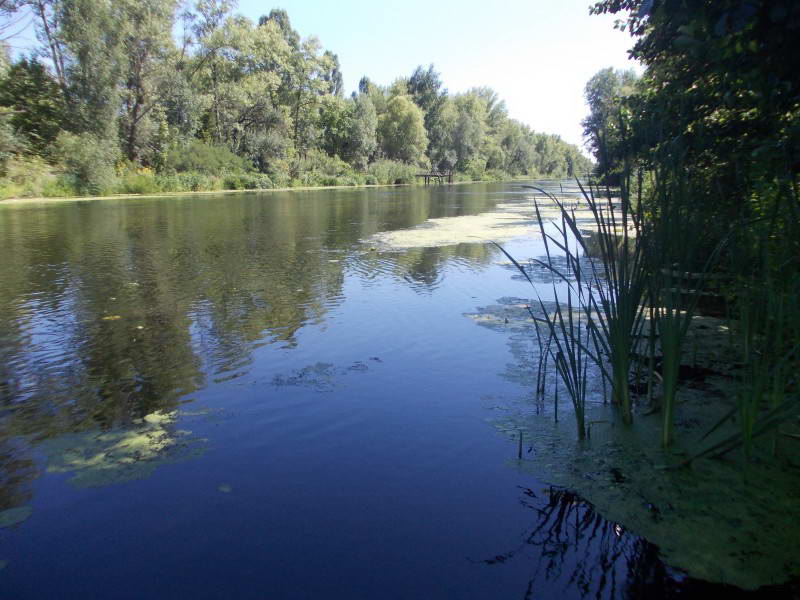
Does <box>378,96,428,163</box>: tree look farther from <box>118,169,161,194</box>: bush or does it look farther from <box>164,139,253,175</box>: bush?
<box>118,169,161,194</box>: bush

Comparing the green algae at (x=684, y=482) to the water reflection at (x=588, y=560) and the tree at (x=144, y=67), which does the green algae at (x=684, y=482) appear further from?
the tree at (x=144, y=67)

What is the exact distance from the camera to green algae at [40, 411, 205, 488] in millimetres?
3193

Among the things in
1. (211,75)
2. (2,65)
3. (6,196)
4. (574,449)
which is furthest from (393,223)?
(211,75)

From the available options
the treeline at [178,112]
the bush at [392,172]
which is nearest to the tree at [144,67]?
the treeline at [178,112]

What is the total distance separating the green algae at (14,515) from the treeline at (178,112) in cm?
2695

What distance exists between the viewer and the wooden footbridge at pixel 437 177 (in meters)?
65.4

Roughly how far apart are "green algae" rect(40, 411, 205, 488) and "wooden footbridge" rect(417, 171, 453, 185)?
206 feet

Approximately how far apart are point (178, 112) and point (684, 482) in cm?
4060

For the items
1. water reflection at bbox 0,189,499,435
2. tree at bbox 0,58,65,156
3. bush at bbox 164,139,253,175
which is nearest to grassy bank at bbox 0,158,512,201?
bush at bbox 164,139,253,175

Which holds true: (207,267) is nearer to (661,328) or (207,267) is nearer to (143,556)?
(143,556)

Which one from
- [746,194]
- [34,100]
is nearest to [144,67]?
[34,100]

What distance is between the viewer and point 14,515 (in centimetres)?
280

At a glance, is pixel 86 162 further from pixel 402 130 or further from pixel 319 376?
pixel 402 130

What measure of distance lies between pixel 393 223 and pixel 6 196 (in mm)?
18827
